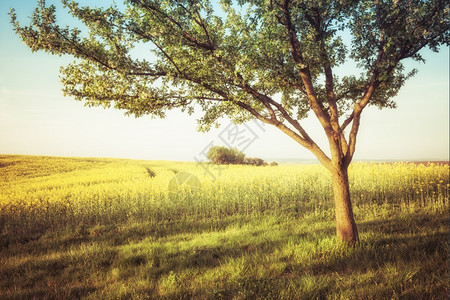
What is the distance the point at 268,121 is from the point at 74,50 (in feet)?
18.4

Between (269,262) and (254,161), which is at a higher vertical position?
(254,161)

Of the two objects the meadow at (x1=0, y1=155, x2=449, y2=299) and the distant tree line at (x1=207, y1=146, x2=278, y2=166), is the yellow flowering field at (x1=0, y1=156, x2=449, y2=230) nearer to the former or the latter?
the meadow at (x1=0, y1=155, x2=449, y2=299)

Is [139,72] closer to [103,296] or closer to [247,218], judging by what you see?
[103,296]

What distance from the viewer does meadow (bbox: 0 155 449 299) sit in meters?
4.95

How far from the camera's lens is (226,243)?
26.2 feet

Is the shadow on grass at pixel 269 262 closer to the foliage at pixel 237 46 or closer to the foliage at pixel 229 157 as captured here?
A: the foliage at pixel 237 46

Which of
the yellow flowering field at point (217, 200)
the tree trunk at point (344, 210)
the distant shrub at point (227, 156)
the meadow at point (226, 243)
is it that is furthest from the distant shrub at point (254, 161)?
the tree trunk at point (344, 210)

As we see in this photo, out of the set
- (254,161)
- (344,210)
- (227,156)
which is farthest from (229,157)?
(344,210)

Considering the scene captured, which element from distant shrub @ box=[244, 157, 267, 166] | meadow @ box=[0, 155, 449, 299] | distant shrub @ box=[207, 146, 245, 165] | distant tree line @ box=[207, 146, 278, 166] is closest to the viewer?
meadow @ box=[0, 155, 449, 299]

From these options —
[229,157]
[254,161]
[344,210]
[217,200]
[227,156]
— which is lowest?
[217,200]

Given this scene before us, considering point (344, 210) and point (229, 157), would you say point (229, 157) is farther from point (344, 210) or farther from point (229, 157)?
point (344, 210)

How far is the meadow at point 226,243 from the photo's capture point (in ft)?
16.3

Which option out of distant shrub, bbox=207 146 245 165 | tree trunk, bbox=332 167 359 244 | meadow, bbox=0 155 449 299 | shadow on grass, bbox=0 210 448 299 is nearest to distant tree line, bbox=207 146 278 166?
distant shrub, bbox=207 146 245 165

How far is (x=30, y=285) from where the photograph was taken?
5836 mm
